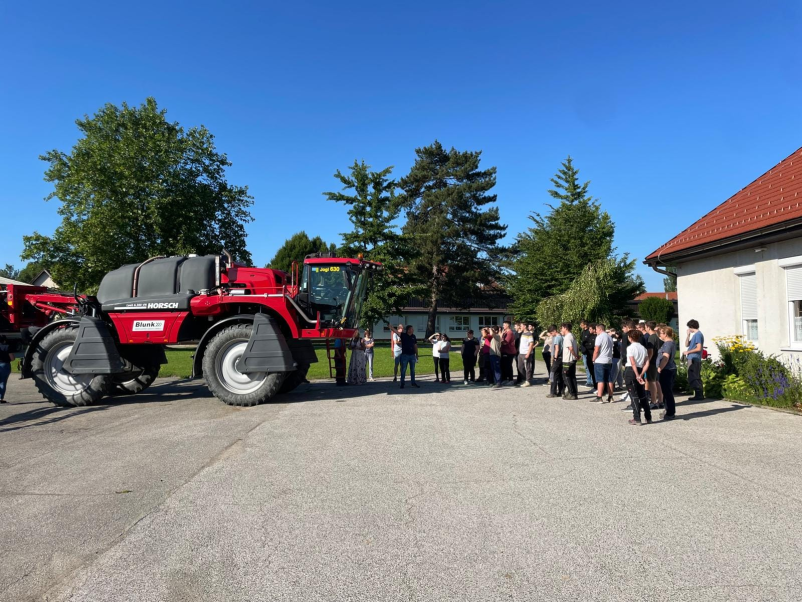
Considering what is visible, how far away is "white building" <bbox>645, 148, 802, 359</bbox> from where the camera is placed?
10508 millimetres

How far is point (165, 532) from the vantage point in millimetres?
4145

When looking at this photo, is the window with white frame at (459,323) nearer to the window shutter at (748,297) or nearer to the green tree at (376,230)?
the green tree at (376,230)

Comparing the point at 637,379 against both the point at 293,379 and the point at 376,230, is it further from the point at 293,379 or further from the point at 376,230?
the point at 376,230

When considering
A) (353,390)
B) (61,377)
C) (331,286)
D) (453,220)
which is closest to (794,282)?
(331,286)

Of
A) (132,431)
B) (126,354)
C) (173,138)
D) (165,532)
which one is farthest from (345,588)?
(173,138)

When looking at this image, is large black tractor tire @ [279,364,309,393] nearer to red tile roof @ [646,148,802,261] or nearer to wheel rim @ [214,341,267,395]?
wheel rim @ [214,341,267,395]

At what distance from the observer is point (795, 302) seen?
34.5ft

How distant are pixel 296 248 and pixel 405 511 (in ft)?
170

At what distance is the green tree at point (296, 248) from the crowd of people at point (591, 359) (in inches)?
1552

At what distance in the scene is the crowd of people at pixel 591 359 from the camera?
Answer: 8.76 meters

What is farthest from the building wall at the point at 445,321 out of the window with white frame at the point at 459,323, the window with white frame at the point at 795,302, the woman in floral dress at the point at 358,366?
the window with white frame at the point at 795,302

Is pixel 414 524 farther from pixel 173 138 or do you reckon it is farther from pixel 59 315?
pixel 173 138

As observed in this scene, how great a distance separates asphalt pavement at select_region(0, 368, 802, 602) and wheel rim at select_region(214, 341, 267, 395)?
2.10 meters

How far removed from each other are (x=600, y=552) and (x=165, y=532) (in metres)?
3.24
